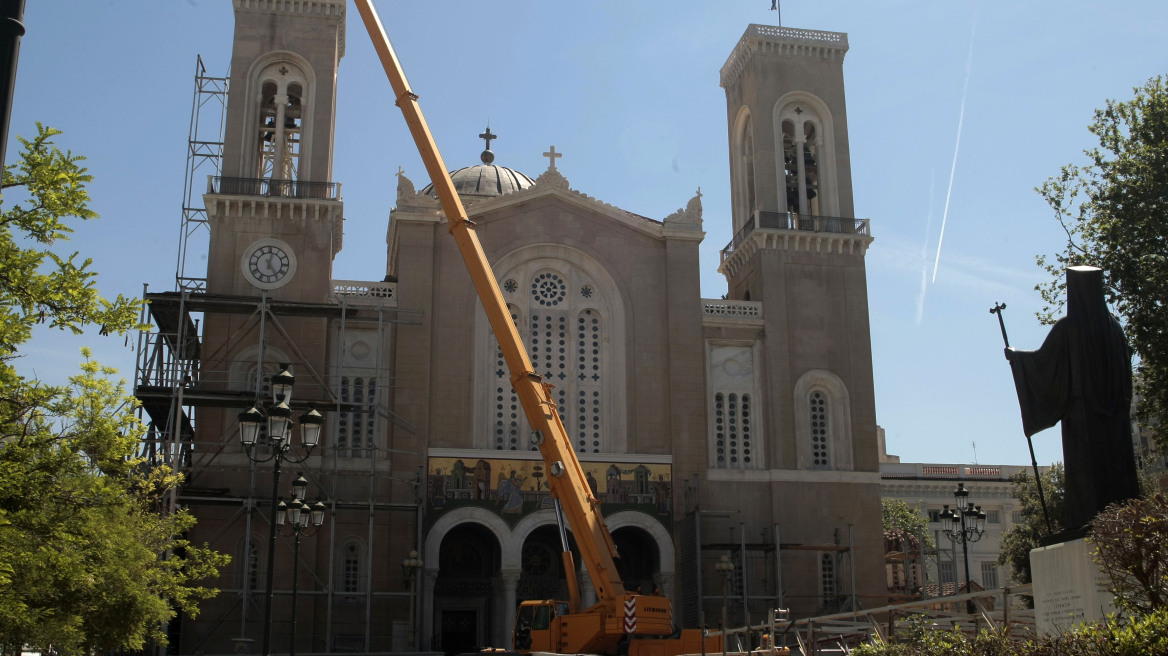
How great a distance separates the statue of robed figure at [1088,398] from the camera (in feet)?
45.9

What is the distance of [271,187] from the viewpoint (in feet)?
129

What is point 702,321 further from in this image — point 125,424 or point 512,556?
point 125,424

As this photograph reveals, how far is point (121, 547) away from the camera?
20.6m

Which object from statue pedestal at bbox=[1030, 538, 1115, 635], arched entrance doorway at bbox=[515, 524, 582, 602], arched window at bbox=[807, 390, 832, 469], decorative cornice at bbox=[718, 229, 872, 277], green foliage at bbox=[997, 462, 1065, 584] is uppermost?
decorative cornice at bbox=[718, 229, 872, 277]

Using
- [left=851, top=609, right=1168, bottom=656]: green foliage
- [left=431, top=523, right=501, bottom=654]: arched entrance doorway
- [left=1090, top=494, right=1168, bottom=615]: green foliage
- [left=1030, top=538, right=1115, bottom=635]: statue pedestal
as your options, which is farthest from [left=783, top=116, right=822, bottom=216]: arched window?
[left=851, top=609, right=1168, bottom=656]: green foliage

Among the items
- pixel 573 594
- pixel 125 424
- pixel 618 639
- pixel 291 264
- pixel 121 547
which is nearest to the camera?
pixel 125 424

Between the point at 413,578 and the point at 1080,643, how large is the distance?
26.9 meters

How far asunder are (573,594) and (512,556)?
26.1 ft

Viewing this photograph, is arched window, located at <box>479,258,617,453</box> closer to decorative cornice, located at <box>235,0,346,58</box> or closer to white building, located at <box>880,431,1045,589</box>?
decorative cornice, located at <box>235,0,346,58</box>

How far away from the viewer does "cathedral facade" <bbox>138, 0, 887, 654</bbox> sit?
117ft

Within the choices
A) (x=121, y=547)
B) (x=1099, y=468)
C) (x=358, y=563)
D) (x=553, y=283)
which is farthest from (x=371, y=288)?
(x=1099, y=468)

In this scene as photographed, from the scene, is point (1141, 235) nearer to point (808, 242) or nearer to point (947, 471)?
point (808, 242)

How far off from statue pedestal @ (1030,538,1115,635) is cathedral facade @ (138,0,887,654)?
72.3ft

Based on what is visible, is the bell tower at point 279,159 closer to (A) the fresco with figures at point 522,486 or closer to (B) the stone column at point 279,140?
(B) the stone column at point 279,140
